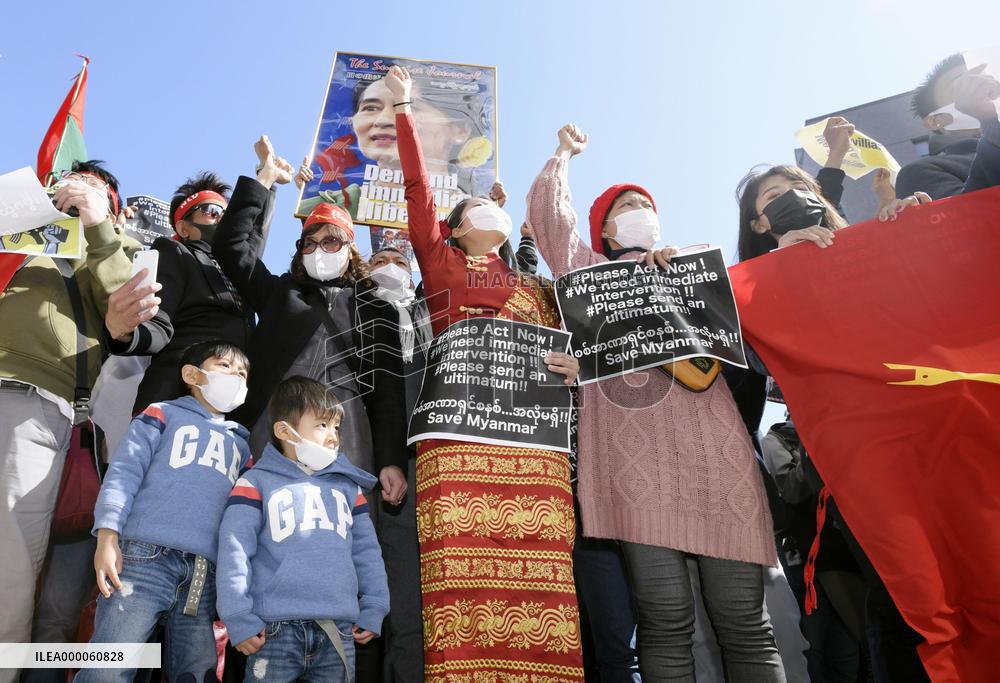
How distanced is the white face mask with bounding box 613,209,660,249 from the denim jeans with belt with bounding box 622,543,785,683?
141cm

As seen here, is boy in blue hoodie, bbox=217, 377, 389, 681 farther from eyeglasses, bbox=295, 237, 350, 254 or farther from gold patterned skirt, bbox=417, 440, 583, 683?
eyeglasses, bbox=295, 237, 350, 254

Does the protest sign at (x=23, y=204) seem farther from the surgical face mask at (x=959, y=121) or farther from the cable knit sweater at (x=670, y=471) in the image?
the surgical face mask at (x=959, y=121)

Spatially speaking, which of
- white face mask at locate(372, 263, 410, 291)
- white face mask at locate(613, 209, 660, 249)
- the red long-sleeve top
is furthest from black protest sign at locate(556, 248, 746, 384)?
white face mask at locate(372, 263, 410, 291)

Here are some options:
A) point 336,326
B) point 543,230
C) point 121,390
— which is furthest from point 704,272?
point 121,390

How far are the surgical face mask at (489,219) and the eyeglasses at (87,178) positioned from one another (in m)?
1.69

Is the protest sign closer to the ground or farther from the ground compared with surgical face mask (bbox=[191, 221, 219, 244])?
closer to the ground

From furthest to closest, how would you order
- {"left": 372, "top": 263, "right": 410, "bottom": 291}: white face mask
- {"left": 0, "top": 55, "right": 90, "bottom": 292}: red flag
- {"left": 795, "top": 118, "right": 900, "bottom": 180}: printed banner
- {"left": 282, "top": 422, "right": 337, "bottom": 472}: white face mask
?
{"left": 372, "top": 263, "right": 410, "bottom": 291}: white face mask, {"left": 795, "top": 118, "right": 900, "bottom": 180}: printed banner, {"left": 0, "top": 55, "right": 90, "bottom": 292}: red flag, {"left": 282, "top": 422, "right": 337, "bottom": 472}: white face mask

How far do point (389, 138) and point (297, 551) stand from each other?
15.9ft

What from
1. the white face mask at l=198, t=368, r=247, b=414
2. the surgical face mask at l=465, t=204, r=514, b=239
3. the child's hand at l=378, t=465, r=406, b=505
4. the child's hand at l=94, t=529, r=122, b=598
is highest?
the surgical face mask at l=465, t=204, r=514, b=239

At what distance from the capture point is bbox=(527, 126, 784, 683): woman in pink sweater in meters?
2.46

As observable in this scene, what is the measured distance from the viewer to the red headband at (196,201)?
3729mm

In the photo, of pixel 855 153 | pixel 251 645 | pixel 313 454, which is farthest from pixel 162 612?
pixel 855 153

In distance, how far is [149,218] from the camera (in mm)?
5301

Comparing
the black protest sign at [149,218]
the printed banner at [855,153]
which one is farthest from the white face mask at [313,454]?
the black protest sign at [149,218]
